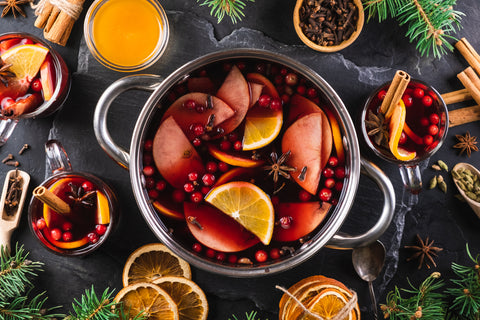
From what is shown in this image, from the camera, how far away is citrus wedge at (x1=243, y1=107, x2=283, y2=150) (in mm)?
1559

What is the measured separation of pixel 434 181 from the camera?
1.87 meters

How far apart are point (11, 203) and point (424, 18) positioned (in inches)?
74.1

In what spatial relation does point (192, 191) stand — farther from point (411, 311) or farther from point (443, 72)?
point (443, 72)

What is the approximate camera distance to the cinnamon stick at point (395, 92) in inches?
60.1

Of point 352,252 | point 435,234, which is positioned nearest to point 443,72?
point 435,234

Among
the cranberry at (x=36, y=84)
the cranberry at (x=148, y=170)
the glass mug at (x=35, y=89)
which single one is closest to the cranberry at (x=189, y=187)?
the cranberry at (x=148, y=170)

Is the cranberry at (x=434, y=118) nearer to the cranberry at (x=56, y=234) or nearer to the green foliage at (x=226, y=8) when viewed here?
the green foliage at (x=226, y=8)

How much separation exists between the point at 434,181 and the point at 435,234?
24cm

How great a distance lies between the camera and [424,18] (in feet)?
5.63

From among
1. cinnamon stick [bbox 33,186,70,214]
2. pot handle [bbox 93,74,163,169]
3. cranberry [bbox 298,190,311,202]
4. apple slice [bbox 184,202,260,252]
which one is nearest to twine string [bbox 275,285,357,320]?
apple slice [bbox 184,202,260,252]

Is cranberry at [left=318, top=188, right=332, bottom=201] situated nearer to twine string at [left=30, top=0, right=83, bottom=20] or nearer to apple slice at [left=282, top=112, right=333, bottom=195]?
apple slice at [left=282, top=112, right=333, bottom=195]

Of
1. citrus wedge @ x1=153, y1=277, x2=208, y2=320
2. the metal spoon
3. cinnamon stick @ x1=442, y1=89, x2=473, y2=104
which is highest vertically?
cinnamon stick @ x1=442, y1=89, x2=473, y2=104

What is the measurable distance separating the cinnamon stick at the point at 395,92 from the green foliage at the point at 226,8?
654 millimetres

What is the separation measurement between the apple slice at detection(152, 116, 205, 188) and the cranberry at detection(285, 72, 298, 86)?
1.41ft
